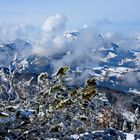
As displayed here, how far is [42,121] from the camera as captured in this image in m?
7.40

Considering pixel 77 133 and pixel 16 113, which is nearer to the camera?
pixel 16 113

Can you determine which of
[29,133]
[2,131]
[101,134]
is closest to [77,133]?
[101,134]

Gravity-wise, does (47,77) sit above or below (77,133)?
above

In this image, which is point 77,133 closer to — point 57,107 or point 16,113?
point 57,107

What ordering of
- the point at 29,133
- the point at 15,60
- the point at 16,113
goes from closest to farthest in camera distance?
the point at 16,113 < the point at 29,133 < the point at 15,60

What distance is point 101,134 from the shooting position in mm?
8047

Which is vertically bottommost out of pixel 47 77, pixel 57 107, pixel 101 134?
pixel 101 134

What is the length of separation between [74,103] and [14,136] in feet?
4.03

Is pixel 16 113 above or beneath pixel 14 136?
above

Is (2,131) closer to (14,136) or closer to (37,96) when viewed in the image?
(14,136)

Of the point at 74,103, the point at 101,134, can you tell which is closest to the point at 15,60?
the point at 74,103

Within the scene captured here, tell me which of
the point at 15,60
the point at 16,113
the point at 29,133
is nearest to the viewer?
the point at 16,113

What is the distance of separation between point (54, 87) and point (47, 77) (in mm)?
205

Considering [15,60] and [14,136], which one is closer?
[14,136]
